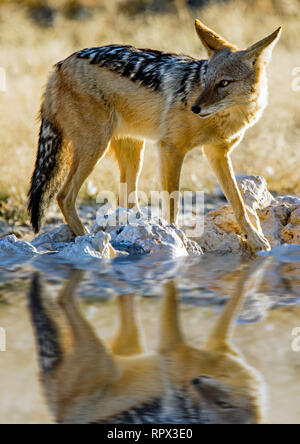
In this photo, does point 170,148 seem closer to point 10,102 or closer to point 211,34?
point 211,34

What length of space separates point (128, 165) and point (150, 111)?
75cm

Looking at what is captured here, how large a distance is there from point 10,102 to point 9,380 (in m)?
8.09

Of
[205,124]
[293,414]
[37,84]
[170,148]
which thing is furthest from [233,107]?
[37,84]

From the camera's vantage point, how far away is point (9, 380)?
9.77ft

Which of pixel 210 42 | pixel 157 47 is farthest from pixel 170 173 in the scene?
pixel 157 47

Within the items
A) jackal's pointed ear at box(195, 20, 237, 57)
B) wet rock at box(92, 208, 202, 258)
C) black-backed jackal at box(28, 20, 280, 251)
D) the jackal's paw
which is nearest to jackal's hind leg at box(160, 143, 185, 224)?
black-backed jackal at box(28, 20, 280, 251)

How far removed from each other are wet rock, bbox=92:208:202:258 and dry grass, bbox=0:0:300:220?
2187 millimetres

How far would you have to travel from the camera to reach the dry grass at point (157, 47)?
8.59 meters

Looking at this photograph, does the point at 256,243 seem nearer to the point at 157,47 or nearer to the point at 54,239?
the point at 54,239

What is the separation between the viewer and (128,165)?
6453 millimetres

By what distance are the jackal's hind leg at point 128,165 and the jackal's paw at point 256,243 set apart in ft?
4.05

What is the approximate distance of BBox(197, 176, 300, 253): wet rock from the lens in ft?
19.6

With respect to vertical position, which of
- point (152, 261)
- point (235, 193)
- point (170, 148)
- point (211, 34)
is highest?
point (211, 34)

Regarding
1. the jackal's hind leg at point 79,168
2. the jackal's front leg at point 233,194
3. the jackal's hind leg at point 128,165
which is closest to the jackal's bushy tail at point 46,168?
the jackal's hind leg at point 79,168
